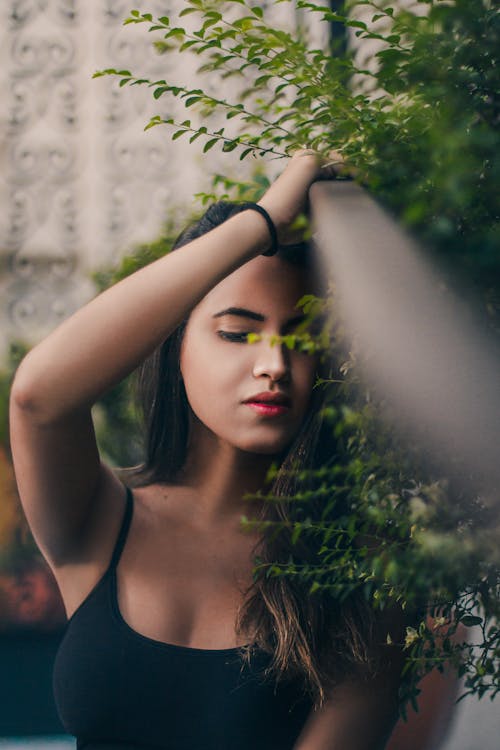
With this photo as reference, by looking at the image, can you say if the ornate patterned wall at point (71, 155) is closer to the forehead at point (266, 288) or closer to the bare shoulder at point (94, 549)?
the bare shoulder at point (94, 549)

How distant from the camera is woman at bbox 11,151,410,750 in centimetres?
129

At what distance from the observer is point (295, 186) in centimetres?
124

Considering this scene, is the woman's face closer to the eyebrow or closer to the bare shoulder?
the eyebrow

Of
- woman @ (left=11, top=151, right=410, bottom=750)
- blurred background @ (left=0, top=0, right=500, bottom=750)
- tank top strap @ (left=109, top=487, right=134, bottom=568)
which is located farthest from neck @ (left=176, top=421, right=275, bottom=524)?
blurred background @ (left=0, top=0, right=500, bottom=750)

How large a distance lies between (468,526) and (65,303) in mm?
5717

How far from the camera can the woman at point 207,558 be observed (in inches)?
51.0

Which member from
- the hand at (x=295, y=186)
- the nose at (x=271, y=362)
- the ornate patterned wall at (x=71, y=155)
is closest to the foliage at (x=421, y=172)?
the hand at (x=295, y=186)

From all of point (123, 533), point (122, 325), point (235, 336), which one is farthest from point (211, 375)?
point (123, 533)

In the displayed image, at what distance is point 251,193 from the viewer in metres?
1.50

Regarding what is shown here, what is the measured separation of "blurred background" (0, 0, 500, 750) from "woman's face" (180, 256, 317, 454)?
448 centimetres

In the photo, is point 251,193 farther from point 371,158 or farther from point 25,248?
point 25,248

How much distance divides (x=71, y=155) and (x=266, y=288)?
5.35 meters

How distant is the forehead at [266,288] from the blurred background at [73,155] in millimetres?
4463

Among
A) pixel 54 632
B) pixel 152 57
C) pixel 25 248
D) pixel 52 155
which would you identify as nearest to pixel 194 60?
pixel 152 57
